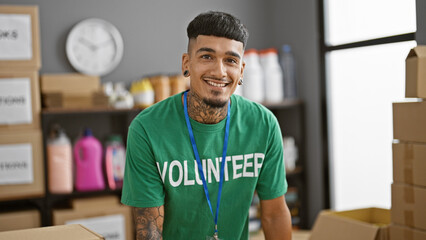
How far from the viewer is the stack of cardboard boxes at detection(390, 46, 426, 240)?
65.2 inches

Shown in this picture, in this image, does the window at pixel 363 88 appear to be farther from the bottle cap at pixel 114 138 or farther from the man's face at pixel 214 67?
the man's face at pixel 214 67

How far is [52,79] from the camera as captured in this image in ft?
9.92

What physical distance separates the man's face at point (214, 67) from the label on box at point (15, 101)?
5.51ft

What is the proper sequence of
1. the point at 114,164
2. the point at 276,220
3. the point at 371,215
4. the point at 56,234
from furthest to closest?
the point at 114,164 → the point at 371,215 → the point at 276,220 → the point at 56,234

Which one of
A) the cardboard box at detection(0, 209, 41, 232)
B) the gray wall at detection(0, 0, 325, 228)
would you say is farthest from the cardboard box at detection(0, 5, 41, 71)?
the cardboard box at detection(0, 209, 41, 232)

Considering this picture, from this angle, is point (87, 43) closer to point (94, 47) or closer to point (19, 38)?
point (94, 47)

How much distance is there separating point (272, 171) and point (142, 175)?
17.3 inches

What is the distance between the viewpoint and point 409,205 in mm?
1699

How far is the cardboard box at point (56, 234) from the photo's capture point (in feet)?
4.01

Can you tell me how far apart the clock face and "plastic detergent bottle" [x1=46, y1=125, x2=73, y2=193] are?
549 mm

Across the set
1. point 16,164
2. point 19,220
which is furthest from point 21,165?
point 19,220

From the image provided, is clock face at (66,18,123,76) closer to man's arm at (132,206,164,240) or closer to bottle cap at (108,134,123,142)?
bottle cap at (108,134,123,142)

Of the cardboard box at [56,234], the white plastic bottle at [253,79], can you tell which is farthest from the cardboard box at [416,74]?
the white plastic bottle at [253,79]

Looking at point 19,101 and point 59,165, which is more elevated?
point 19,101
